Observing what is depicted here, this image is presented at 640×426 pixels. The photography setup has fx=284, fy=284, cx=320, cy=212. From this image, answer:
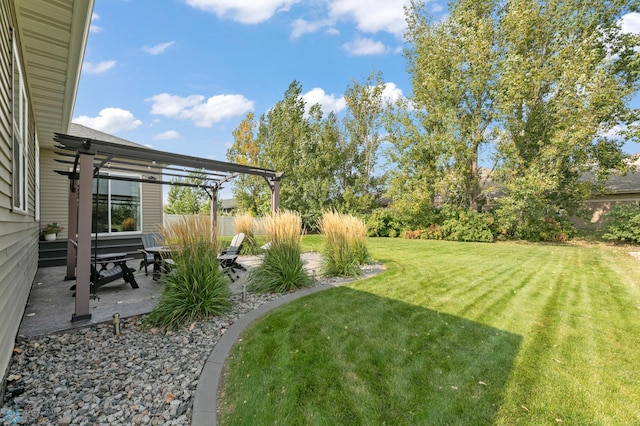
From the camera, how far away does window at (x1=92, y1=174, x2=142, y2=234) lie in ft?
27.7

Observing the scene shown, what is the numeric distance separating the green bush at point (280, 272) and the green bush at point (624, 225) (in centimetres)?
1294

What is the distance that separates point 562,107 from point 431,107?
5113 mm

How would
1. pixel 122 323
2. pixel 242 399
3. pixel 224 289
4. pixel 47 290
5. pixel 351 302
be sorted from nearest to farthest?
pixel 242 399 < pixel 122 323 < pixel 224 289 < pixel 351 302 < pixel 47 290

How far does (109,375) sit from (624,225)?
1569 cm

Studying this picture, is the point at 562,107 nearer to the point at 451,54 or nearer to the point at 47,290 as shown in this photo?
the point at 451,54

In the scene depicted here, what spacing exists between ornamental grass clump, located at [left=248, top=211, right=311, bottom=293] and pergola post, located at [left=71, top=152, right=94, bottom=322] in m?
2.17

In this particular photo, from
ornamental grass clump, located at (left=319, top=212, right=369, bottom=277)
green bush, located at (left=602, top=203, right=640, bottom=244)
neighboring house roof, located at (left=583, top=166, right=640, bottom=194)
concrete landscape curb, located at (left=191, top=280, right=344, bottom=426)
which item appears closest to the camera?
concrete landscape curb, located at (left=191, top=280, right=344, bottom=426)

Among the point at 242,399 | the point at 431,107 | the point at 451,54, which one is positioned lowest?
the point at 242,399

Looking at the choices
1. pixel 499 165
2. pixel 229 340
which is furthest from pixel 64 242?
pixel 499 165

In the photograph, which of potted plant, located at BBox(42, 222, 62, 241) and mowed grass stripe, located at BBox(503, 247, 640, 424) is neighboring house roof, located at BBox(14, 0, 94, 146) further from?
mowed grass stripe, located at BBox(503, 247, 640, 424)

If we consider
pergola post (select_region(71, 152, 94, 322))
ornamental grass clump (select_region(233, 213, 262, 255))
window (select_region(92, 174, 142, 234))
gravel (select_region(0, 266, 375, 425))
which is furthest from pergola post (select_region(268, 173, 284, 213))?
window (select_region(92, 174, 142, 234))

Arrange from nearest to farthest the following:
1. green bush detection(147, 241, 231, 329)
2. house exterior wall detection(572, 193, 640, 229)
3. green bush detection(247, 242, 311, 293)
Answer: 1. green bush detection(147, 241, 231, 329)
2. green bush detection(247, 242, 311, 293)
3. house exterior wall detection(572, 193, 640, 229)

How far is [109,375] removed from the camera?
2.37 metres

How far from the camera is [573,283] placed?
5336mm
